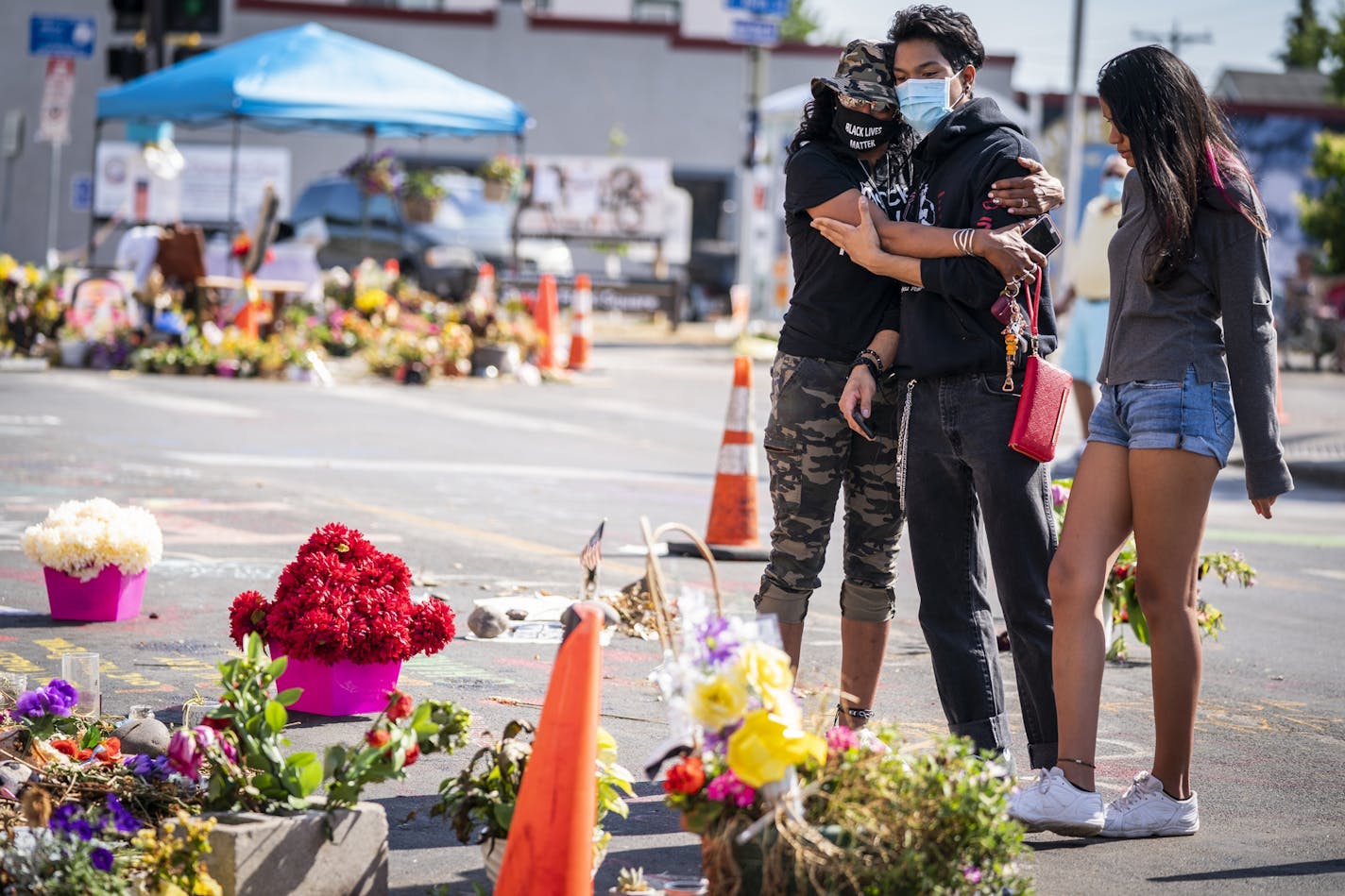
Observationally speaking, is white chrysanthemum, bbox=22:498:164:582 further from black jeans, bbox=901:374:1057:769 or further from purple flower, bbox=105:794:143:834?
black jeans, bbox=901:374:1057:769

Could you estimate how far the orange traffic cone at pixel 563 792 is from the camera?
11.2 ft

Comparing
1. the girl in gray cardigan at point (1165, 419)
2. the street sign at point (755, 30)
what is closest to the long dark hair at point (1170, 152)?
the girl in gray cardigan at point (1165, 419)

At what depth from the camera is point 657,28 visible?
40.5 metres

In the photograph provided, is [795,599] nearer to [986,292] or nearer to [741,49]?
[986,292]

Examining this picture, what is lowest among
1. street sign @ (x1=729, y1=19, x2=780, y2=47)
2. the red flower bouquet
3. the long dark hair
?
the red flower bouquet

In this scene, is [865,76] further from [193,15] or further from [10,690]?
[193,15]

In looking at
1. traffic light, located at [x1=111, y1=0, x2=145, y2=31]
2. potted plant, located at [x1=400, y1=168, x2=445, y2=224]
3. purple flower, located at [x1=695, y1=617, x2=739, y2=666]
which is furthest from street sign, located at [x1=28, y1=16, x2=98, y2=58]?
purple flower, located at [x1=695, y1=617, x2=739, y2=666]

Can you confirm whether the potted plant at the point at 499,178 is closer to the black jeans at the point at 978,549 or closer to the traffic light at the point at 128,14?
the traffic light at the point at 128,14

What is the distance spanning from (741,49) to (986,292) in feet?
122

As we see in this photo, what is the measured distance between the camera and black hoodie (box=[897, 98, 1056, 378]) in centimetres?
446

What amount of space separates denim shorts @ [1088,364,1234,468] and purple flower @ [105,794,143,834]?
8.28ft

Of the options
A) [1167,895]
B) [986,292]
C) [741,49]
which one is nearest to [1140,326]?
[986,292]

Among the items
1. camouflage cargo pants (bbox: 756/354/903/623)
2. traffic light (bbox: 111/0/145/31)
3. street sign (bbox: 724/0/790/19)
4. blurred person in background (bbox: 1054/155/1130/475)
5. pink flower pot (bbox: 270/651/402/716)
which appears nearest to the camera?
camouflage cargo pants (bbox: 756/354/903/623)

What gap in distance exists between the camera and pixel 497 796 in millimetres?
3754
